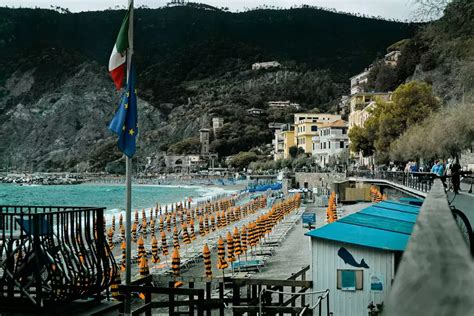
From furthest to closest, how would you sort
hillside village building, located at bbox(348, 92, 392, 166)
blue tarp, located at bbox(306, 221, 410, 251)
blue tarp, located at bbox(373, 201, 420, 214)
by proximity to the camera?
hillside village building, located at bbox(348, 92, 392, 166)
blue tarp, located at bbox(373, 201, 420, 214)
blue tarp, located at bbox(306, 221, 410, 251)

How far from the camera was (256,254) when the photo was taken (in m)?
28.4

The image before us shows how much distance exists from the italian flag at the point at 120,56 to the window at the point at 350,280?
5.62 metres

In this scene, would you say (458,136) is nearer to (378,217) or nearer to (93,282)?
(378,217)

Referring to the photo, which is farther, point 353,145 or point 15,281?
point 353,145

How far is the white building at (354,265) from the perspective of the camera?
1107cm

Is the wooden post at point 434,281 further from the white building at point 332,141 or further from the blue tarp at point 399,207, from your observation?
the white building at point 332,141

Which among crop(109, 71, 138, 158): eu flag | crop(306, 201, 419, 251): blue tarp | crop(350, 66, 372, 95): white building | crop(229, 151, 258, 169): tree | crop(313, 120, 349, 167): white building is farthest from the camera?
crop(229, 151, 258, 169): tree

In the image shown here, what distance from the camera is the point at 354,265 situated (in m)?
11.3

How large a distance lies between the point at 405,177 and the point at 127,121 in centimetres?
2730

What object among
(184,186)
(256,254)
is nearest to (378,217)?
(256,254)

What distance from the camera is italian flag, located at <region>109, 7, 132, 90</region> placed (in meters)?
9.63

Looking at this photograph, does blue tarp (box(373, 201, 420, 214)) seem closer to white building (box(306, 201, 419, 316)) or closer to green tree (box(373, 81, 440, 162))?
white building (box(306, 201, 419, 316))

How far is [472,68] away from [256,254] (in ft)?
46.3

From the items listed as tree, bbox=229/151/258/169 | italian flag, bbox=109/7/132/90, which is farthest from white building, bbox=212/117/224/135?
italian flag, bbox=109/7/132/90
